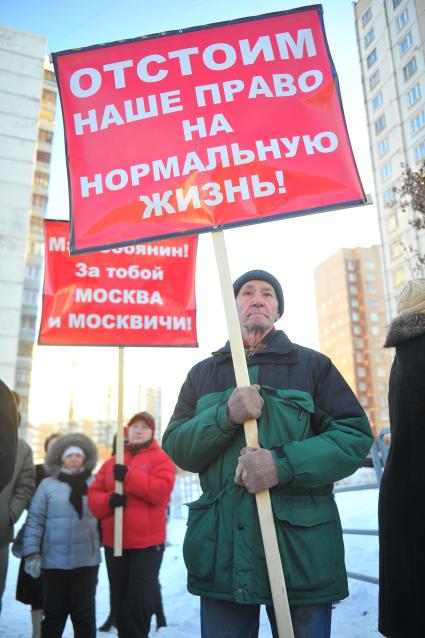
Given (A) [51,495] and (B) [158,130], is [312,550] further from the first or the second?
(A) [51,495]

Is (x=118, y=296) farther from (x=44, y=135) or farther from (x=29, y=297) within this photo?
(x=44, y=135)

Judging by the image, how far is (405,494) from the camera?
2.01 meters

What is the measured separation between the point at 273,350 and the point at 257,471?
1.92ft

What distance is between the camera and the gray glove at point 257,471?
74.7 inches

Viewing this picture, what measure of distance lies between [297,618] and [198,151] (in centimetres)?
213

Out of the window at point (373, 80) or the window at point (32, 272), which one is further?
the window at point (373, 80)

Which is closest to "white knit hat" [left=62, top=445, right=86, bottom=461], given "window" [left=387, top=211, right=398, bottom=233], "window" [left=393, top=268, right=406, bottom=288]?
"window" [left=393, top=268, right=406, bottom=288]

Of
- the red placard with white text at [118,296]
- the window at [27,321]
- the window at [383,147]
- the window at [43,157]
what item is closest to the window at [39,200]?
the window at [43,157]

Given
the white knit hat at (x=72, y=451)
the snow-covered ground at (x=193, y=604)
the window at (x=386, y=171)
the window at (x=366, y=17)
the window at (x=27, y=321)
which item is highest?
the window at (x=366, y=17)

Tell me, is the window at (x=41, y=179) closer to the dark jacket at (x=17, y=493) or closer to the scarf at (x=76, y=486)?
the dark jacket at (x=17, y=493)

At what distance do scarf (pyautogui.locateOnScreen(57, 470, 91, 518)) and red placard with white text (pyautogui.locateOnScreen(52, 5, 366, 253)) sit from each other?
2706 millimetres

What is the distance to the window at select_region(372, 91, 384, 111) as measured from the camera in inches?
1572

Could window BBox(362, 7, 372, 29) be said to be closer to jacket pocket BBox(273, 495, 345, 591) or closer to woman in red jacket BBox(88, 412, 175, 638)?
woman in red jacket BBox(88, 412, 175, 638)

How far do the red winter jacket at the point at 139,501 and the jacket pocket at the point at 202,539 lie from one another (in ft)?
6.87
